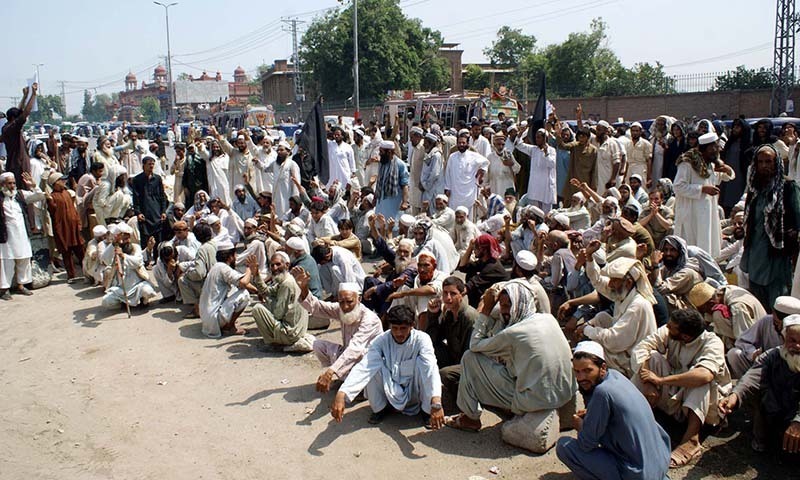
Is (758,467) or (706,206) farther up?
(706,206)

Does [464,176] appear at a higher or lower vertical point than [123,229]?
higher

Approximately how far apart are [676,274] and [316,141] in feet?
22.5

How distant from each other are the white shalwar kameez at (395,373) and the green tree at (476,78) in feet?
174

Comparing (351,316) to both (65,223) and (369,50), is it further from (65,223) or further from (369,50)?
(369,50)

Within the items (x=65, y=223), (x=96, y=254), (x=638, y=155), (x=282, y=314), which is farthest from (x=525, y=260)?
(x=65, y=223)

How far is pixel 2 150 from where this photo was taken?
1207 centimetres

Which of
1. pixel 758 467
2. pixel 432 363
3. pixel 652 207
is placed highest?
pixel 652 207

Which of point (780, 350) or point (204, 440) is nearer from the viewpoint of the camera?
point (780, 350)

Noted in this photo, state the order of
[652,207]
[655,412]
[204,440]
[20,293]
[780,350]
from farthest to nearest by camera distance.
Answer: [20,293], [652,207], [204,440], [655,412], [780,350]

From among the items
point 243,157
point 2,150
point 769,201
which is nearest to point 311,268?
point 769,201

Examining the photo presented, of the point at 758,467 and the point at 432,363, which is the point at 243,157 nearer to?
the point at 432,363

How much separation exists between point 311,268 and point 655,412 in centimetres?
357

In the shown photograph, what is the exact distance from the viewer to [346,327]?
5410mm

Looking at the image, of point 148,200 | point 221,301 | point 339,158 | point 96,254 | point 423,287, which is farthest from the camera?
point 339,158
